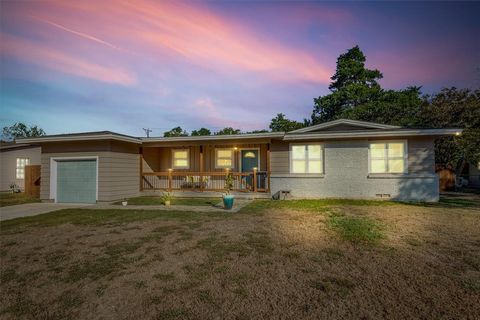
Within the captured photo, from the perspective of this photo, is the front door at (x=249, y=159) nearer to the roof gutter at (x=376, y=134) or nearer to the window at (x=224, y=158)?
the window at (x=224, y=158)

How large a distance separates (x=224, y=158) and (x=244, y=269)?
10.8 m

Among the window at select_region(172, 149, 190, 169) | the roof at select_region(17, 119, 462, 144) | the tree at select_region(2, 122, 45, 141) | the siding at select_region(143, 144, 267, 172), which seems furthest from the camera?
the tree at select_region(2, 122, 45, 141)

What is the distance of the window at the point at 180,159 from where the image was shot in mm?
14586

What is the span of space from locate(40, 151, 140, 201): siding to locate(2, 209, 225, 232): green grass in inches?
92.7

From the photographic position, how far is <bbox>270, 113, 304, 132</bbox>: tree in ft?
115

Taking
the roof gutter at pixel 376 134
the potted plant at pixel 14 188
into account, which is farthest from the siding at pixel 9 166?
the roof gutter at pixel 376 134

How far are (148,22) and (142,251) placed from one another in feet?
31.4

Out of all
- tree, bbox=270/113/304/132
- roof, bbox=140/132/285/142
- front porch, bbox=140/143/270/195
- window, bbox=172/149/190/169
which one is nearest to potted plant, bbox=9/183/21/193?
front porch, bbox=140/143/270/195

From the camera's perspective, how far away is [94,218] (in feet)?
25.4

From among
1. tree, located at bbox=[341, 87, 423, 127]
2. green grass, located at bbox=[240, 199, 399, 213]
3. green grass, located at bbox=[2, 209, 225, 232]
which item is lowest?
green grass, located at bbox=[2, 209, 225, 232]

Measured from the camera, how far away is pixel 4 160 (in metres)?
16.1

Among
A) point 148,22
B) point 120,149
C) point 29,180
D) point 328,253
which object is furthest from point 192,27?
point 29,180

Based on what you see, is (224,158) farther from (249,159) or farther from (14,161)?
(14,161)

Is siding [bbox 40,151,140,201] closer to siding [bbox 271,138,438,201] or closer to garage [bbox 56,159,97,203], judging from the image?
garage [bbox 56,159,97,203]
